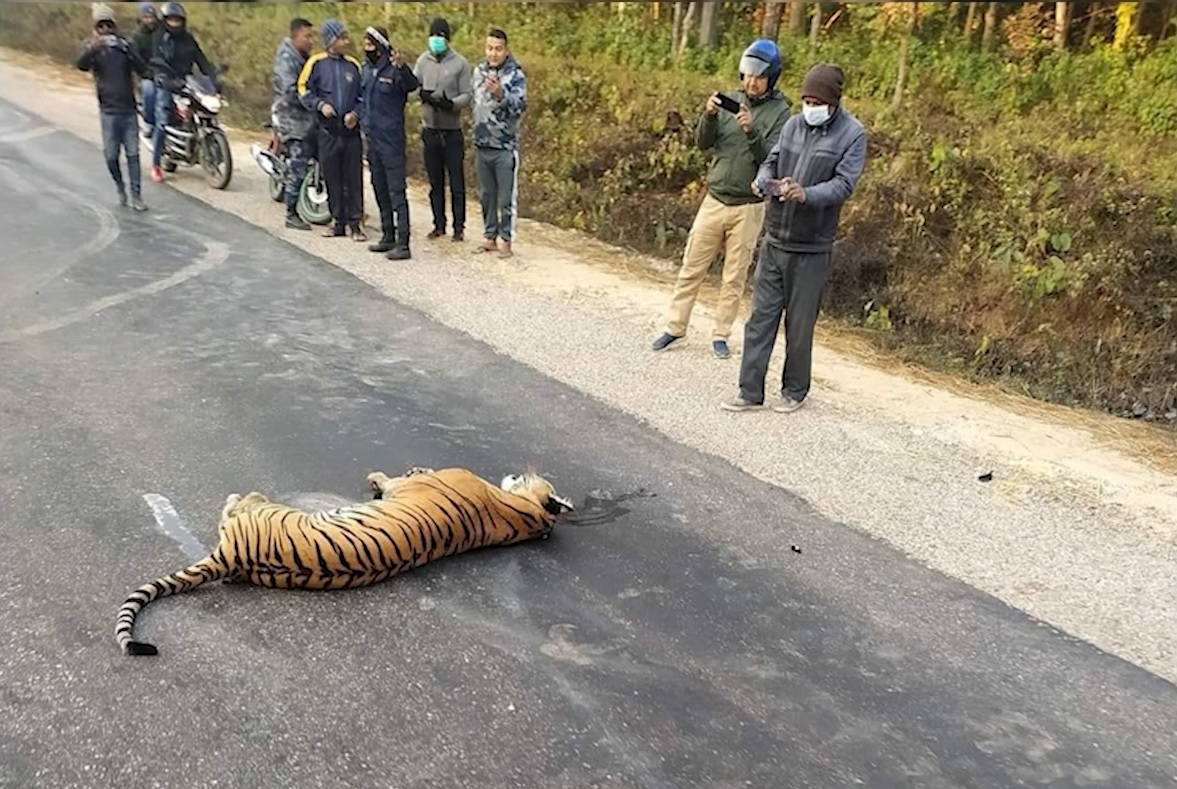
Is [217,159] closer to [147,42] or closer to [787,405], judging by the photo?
[147,42]

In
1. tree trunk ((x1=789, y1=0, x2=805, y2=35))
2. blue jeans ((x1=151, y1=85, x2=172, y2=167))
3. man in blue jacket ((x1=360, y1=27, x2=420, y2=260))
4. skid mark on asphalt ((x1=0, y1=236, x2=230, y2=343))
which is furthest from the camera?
tree trunk ((x1=789, y1=0, x2=805, y2=35))

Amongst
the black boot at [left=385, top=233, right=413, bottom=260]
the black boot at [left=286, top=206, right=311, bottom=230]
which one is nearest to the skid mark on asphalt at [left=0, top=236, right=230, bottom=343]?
the black boot at [left=286, top=206, right=311, bottom=230]

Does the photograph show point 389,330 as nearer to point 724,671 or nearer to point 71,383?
point 71,383

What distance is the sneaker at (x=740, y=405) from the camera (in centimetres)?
597

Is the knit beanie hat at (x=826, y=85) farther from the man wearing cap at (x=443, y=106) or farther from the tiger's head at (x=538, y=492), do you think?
the man wearing cap at (x=443, y=106)

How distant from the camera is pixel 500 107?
8406mm

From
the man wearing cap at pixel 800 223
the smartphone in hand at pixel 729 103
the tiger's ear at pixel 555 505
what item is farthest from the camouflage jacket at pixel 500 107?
the tiger's ear at pixel 555 505

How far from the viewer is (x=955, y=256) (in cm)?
810

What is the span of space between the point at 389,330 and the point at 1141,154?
6500 mm

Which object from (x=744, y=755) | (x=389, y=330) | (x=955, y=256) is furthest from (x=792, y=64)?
(x=744, y=755)

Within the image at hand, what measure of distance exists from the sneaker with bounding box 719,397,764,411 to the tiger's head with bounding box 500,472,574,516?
180cm

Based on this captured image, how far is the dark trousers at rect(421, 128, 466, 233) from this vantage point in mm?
8891

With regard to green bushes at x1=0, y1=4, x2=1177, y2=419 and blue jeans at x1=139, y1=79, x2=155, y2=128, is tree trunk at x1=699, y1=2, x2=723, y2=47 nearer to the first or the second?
green bushes at x1=0, y1=4, x2=1177, y2=419

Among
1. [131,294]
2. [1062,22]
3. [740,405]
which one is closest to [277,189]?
[131,294]
